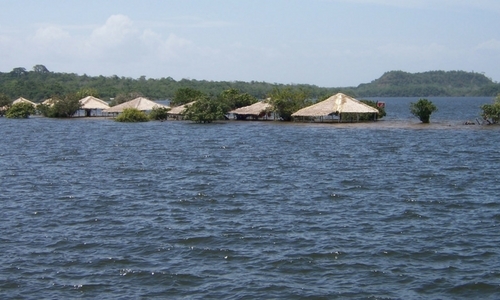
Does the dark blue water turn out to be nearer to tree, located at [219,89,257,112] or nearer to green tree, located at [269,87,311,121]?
green tree, located at [269,87,311,121]

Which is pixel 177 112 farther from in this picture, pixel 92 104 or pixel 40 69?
pixel 40 69

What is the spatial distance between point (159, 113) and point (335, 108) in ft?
68.1

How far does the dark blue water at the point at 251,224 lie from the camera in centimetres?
1548

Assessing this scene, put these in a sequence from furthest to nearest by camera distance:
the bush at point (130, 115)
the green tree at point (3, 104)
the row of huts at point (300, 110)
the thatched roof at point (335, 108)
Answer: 1. the green tree at point (3, 104)
2. the bush at point (130, 115)
3. the row of huts at point (300, 110)
4. the thatched roof at point (335, 108)

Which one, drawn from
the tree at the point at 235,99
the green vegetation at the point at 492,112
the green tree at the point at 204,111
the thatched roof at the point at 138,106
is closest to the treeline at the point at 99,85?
the thatched roof at the point at 138,106

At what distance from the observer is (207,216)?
71.5ft

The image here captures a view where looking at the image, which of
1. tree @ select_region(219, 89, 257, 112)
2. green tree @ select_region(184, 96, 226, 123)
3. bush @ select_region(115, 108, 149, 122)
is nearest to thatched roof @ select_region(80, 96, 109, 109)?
bush @ select_region(115, 108, 149, 122)

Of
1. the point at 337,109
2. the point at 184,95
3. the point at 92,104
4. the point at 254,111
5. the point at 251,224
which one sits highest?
the point at 184,95

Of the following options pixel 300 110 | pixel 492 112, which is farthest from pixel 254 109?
pixel 492 112

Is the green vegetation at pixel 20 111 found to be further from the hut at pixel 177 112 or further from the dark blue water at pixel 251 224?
the dark blue water at pixel 251 224

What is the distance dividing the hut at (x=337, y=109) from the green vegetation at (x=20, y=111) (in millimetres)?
34612

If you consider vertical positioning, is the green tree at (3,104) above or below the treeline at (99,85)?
below

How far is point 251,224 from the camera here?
20562 millimetres

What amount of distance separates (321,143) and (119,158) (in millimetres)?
14842
